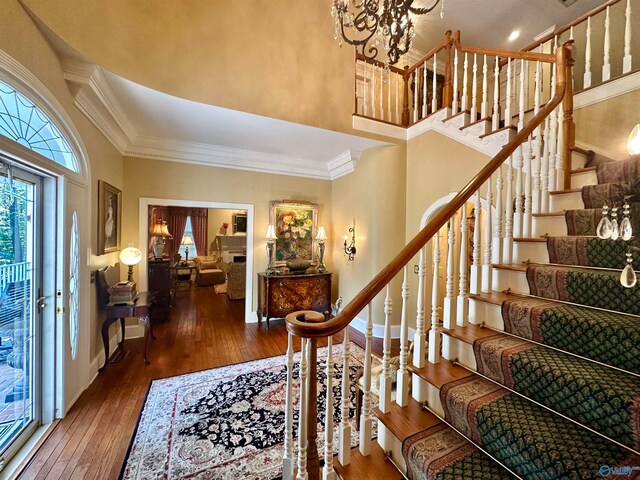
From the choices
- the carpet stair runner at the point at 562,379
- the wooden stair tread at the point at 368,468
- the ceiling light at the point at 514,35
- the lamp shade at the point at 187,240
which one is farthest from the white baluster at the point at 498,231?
the lamp shade at the point at 187,240

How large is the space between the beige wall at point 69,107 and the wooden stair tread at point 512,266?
11.0ft

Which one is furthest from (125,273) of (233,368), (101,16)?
(101,16)

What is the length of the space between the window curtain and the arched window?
719cm

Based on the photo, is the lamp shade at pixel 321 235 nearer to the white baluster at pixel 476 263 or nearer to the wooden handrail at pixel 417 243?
the white baluster at pixel 476 263

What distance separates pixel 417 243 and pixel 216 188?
374cm

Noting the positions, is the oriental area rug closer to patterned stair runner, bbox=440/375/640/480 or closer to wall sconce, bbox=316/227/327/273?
patterned stair runner, bbox=440/375/640/480

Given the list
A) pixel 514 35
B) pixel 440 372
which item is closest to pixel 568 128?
pixel 440 372

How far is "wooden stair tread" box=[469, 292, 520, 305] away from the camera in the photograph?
64.8 inches

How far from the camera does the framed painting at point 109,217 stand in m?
2.84

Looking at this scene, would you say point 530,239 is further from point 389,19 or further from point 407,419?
point 389,19

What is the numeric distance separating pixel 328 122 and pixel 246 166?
5.81 ft

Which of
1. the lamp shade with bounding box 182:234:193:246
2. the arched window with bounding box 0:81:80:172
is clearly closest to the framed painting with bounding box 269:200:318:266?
the arched window with bounding box 0:81:80:172

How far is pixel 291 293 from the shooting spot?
4.31 metres

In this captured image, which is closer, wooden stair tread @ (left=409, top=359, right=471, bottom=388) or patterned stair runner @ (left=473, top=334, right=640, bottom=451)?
patterned stair runner @ (left=473, top=334, right=640, bottom=451)
